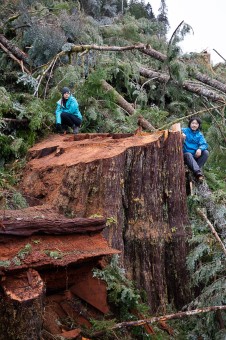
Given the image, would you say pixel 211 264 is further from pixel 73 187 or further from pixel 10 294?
pixel 10 294

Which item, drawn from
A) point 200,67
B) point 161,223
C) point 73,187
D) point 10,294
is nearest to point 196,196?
point 161,223

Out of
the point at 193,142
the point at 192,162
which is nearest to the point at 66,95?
the point at 193,142

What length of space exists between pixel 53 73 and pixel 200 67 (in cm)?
428

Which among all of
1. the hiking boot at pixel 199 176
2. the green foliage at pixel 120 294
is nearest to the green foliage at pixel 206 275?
the green foliage at pixel 120 294

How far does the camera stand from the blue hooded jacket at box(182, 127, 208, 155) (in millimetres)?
6730

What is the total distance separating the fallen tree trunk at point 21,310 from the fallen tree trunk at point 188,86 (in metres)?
7.50

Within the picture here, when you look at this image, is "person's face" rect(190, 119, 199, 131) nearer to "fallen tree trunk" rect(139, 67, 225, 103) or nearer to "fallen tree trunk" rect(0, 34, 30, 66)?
"fallen tree trunk" rect(139, 67, 225, 103)

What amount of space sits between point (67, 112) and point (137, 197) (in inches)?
121

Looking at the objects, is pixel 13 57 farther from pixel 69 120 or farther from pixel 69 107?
pixel 69 120

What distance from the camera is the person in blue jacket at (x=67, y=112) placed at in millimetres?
7414

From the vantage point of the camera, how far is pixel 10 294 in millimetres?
3018

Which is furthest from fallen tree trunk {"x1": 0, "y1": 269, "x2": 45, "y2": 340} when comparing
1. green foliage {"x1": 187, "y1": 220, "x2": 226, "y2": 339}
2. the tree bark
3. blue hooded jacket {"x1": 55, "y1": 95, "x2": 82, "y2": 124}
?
the tree bark

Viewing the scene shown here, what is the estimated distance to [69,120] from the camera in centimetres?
752

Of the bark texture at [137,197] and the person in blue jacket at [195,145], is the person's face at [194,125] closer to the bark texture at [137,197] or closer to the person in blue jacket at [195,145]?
the person in blue jacket at [195,145]
